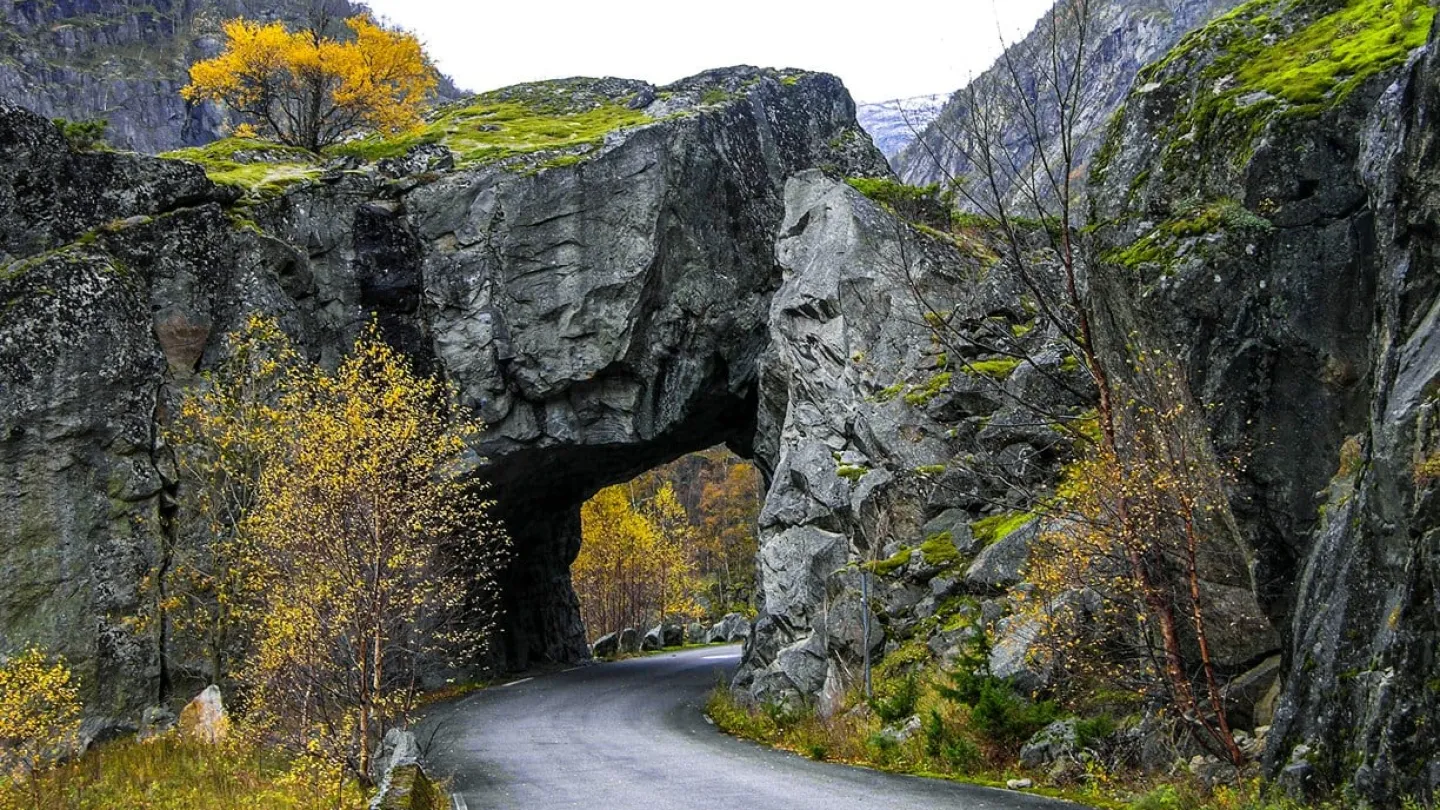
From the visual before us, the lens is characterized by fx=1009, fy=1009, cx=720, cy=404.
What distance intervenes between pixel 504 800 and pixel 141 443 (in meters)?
13.0

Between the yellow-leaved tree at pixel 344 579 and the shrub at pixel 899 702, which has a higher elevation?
the yellow-leaved tree at pixel 344 579

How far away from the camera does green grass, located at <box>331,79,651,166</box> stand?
26.5 meters

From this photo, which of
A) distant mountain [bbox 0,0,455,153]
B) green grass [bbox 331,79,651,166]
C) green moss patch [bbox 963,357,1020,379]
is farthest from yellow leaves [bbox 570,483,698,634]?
distant mountain [bbox 0,0,455,153]

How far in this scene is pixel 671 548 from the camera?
43750 mm

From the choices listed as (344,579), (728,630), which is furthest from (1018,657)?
(728,630)

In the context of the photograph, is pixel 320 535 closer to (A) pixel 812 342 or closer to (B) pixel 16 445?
(B) pixel 16 445

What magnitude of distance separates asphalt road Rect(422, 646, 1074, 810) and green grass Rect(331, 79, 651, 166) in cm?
1356

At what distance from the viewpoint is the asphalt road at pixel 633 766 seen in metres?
10.1

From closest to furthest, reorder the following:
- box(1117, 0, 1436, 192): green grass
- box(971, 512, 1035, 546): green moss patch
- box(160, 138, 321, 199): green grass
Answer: box(1117, 0, 1436, 192): green grass
box(971, 512, 1035, 546): green moss patch
box(160, 138, 321, 199): green grass

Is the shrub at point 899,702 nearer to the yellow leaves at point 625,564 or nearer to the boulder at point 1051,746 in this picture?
the boulder at point 1051,746

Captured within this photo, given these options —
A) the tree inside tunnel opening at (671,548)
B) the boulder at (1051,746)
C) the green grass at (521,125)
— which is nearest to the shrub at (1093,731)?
the boulder at (1051,746)

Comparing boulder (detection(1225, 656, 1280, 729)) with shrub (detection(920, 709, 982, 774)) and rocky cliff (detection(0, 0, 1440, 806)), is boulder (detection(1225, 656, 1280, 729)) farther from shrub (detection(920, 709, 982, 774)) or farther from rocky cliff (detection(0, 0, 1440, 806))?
shrub (detection(920, 709, 982, 774))

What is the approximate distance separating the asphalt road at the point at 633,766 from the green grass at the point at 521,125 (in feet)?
44.5

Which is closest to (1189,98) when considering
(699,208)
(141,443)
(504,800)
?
(504,800)
